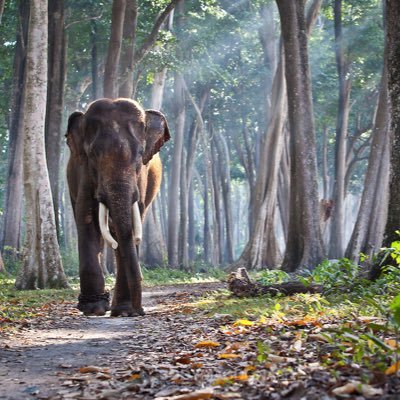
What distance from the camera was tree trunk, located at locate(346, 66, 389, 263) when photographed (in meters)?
18.0

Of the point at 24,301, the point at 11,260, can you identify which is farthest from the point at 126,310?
the point at 11,260

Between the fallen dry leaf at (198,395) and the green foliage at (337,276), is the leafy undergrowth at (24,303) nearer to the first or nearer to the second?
the green foliage at (337,276)

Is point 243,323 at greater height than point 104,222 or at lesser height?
lesser

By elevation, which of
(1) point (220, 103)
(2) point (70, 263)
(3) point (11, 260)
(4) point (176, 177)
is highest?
(1) point (220, 103)

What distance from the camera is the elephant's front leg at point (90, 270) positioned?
11219 mm

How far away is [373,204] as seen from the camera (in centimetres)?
1847

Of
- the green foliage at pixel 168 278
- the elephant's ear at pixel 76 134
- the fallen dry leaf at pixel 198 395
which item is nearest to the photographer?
the fallen dry leaf at pixel 198 395

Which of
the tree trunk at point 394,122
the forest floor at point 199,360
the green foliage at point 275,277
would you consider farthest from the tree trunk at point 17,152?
the tree trunk at point 394,122

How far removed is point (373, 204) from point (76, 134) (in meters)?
8.67

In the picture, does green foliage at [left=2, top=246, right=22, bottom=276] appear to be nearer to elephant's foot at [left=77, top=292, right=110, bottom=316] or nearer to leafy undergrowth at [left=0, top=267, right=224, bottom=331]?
leafy undergrowth at [left=0, top=267, right=224, bottom=331]

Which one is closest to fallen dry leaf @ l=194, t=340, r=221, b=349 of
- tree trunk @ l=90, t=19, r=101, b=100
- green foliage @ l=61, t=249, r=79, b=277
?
green foliage @ l=61, t=249, r=79, b=277

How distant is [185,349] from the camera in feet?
23.2

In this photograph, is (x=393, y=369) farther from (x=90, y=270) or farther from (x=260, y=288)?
(x=260, y=288)

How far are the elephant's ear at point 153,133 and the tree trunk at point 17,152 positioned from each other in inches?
609
